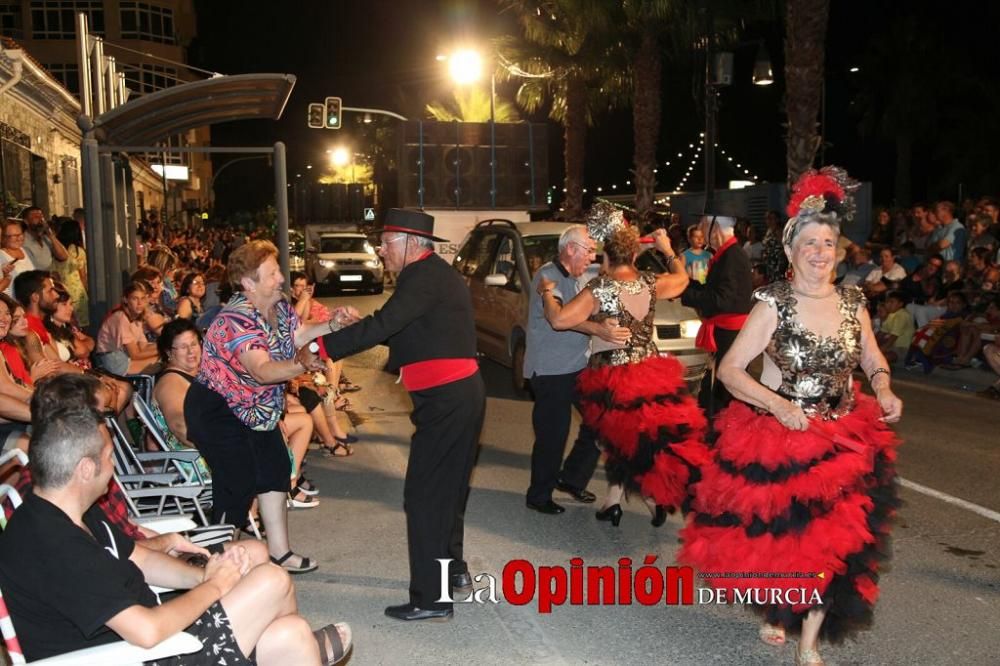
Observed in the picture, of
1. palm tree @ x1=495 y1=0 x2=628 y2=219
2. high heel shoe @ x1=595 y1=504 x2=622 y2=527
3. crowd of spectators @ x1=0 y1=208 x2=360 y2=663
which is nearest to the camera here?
crowd of spectators @ x1=0 y1=208 x2=360 y2=663

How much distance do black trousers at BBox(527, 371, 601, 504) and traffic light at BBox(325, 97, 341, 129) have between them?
26.0 metres

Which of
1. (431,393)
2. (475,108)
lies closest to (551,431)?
(431,393)

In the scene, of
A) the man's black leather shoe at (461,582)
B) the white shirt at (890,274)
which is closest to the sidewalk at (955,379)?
the white shirt at (890,274)

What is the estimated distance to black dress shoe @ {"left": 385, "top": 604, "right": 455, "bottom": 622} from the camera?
5113 mm

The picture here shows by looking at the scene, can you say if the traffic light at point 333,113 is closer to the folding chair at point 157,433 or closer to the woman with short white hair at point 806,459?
the folding chair at point 157,433

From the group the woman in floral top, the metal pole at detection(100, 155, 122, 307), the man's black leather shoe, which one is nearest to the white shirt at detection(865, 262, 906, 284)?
the metal pole at detection(100, 155, 122, 307)

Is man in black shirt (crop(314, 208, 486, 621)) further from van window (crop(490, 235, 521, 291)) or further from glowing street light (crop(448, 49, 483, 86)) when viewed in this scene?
glowing street light (crop(448, 49, 483, 86))

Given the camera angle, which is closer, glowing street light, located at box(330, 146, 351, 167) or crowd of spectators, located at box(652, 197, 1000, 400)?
crowd of spectators, located at box(652, 197, 1000, 400)

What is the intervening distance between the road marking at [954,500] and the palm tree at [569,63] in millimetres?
17349

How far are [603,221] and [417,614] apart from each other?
275cm

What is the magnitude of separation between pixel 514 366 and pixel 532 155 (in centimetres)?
1133

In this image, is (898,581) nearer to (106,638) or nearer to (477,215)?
(106,638)

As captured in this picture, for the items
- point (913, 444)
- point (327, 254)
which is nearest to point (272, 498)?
point (913, 444)

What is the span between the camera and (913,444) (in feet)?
29.4
